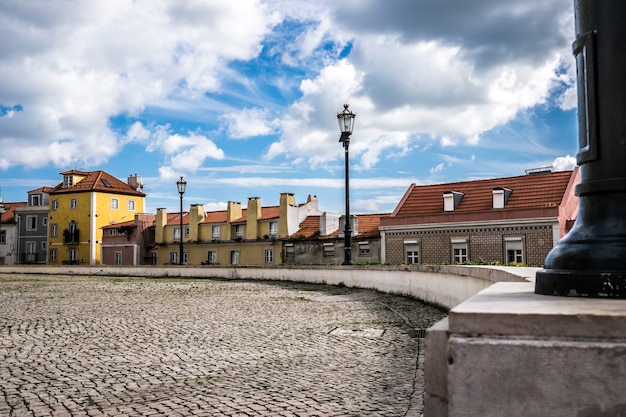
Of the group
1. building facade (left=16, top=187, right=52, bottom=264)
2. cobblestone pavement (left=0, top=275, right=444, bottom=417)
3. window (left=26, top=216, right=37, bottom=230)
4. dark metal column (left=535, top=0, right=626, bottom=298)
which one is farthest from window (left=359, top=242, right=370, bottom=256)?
dark metal column (left=535, top=0, right=626, bottom=298)

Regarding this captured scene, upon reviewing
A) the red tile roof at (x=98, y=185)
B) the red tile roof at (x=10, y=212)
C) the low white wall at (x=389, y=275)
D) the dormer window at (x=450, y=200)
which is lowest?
A: the low white wall at (x=389, y=275)

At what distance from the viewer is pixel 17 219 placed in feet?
231

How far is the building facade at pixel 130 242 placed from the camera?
2456 inches

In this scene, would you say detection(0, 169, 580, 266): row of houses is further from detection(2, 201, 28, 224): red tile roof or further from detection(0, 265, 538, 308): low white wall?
detection(0, 265, 538, 308): low white wall

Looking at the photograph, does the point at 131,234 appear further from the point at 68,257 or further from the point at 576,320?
the point at 576,320

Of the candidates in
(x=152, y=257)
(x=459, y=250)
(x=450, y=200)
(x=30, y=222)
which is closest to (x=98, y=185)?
(x=152, y=257)

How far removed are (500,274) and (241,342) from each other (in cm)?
328

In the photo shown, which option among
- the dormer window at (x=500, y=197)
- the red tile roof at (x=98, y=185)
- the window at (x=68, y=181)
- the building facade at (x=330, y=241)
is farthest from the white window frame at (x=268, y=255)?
the window at (x=68, y=181)

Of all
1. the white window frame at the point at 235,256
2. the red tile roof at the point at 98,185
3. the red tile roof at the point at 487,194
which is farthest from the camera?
the red tile roof at the point at 98,185

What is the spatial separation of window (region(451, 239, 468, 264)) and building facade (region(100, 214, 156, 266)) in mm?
33440

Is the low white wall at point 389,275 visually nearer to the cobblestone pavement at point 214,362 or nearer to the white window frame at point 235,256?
the cobblestone pavement at point 214,362

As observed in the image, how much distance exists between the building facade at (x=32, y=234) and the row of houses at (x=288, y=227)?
112mm

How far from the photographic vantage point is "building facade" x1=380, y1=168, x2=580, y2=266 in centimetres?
3597

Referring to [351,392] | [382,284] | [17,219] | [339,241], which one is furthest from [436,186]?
[17,219]
